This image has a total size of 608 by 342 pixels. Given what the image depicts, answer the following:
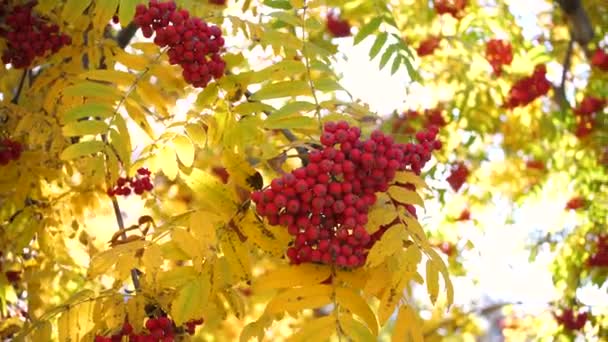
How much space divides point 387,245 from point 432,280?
0.45 ft

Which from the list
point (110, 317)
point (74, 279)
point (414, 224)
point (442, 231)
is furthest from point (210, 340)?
point (414, 224)

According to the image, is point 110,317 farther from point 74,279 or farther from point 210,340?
point 210,340

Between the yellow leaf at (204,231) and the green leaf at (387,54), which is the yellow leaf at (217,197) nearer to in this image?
the yellow leaf at (204,231)

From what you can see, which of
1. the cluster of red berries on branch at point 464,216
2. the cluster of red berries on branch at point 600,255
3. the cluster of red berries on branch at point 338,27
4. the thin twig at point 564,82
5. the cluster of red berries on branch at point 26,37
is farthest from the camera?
the cluster of red berries on branch at point 464,216

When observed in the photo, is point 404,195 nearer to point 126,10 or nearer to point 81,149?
point 81,149

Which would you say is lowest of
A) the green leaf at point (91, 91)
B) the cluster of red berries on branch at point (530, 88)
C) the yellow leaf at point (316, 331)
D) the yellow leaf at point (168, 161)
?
the cluster of red berries on branch at point (530, 88)

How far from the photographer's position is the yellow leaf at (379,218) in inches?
70.4

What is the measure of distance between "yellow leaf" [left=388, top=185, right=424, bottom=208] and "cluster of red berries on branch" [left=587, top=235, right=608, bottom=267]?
304 centimetres

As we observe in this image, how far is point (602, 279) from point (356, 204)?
3.22 m

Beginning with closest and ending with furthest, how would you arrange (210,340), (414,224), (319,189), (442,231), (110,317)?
(319,189), (414,224), (110,317), (210,340), (442,231)

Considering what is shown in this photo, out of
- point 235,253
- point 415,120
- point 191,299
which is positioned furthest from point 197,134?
point 415,120

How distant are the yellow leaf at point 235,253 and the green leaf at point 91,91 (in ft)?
1.89

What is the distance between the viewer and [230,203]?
1.91 metres

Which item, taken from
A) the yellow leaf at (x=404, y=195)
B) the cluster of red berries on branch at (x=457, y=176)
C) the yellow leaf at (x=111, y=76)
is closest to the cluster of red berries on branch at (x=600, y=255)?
the cluster of red berries on branch at (x=457, y=176)
